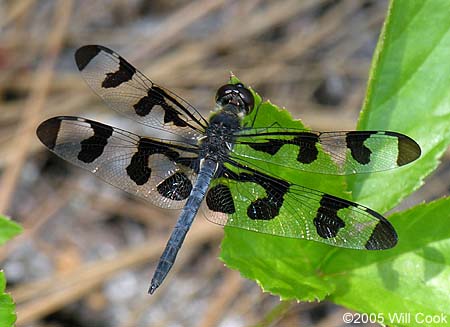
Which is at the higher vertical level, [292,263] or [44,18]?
[44,18]

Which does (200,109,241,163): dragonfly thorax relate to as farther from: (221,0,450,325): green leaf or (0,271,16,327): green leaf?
(0,271,16,327): green leaf

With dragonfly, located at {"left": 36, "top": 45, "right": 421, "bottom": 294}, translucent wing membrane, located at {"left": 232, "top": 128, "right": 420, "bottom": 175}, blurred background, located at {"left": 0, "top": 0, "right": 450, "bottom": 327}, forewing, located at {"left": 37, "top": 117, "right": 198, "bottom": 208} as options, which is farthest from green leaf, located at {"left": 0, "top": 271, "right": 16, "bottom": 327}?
blurred background, located at {"left": 0, "top": 0, "right": 450, "bottom": 327}

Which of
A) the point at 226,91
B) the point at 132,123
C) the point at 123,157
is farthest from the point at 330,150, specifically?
the point at 132,123

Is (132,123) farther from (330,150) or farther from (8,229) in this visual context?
(330,150)

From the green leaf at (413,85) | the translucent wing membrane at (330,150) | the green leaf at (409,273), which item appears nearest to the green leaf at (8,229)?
the translucent wing membrane at (330,150)

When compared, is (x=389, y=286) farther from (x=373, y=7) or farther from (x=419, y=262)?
(x=373, y=7)

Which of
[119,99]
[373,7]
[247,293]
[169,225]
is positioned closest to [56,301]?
[169,225]

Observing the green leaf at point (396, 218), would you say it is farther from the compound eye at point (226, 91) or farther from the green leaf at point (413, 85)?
the compound eye at point (226, 91)
